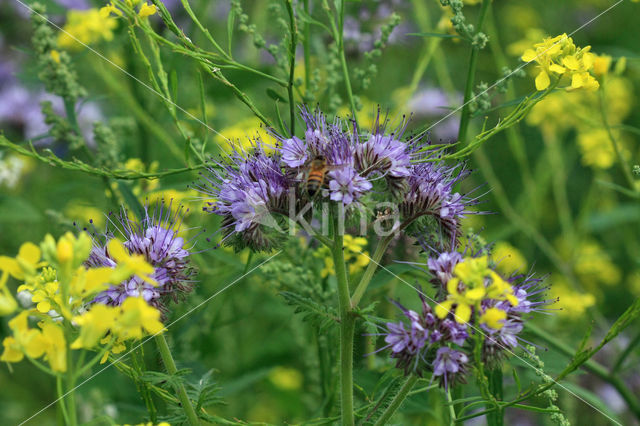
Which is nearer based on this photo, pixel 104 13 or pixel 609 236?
pixel 104 13

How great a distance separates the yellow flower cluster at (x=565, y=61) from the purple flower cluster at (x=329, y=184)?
0.25m

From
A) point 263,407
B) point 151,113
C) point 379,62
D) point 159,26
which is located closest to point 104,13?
point 151,113

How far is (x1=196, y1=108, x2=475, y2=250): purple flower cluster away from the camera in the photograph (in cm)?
121

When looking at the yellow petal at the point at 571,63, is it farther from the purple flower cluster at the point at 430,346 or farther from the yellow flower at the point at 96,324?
the yellow flower at the point at 96,324

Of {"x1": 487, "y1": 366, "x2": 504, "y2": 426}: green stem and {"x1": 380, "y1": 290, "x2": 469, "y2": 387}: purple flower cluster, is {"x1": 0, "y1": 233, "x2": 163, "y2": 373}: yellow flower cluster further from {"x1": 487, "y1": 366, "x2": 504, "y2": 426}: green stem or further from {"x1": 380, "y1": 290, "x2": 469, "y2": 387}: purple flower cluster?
{"x1": 487, "y1": 366, "x2": 504, "y2": 426}: green stem

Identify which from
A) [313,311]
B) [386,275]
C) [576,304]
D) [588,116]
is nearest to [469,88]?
[386,275]

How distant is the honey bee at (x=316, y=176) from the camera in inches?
46.1

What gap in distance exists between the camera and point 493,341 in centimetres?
110

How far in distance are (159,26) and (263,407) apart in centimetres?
158

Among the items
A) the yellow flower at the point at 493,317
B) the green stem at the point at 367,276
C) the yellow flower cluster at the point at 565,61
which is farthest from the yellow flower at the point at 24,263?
the yellow flower cluster at the point at 565,61

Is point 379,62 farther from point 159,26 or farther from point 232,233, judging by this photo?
point 232,233

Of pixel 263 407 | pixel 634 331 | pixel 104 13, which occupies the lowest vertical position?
pixel 263 407

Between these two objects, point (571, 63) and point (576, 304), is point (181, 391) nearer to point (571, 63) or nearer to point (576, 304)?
point (571, 63)

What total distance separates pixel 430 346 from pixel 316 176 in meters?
0.34
